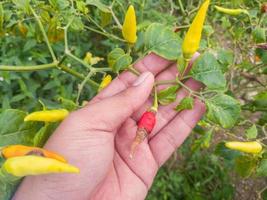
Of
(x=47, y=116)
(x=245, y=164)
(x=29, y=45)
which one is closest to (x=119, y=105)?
(x=47, y=116)

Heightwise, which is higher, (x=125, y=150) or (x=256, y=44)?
(x=256, y=44)

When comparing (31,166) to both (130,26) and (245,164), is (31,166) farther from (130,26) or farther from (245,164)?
(245,164)

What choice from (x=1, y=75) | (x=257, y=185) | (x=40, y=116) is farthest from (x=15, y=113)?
(x=257, y=185)

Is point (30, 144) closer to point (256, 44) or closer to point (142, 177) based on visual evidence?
point (142, 177)

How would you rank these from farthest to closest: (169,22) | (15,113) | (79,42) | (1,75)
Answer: (79,42), (1,75), (169,22), (15,113)

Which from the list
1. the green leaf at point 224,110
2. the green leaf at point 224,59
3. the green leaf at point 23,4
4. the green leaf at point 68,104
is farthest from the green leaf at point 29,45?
the green leaf at point 224,110
